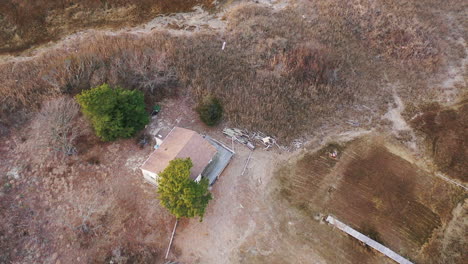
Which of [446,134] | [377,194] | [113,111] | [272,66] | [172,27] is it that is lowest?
[377,194]

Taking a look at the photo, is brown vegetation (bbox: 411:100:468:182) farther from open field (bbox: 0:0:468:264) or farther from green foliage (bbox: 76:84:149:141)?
green foliage (bbox: 76:84:149:141)

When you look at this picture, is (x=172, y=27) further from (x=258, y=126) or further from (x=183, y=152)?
(x=183, y=152)

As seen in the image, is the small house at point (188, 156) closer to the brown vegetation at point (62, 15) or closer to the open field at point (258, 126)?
the open field at point (258, 126)

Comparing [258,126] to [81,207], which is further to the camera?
[258,126]

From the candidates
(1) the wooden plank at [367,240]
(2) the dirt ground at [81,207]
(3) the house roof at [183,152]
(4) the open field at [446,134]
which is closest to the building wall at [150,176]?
(3) the house roof at [183,152]

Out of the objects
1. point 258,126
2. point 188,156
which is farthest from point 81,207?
point 258,126

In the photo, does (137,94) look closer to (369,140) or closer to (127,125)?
(127,125)

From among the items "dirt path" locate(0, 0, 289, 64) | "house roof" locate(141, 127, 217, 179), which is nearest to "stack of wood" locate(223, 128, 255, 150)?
"house roof" locate(141, 127, 217, 179)

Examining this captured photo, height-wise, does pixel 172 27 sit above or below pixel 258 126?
above
